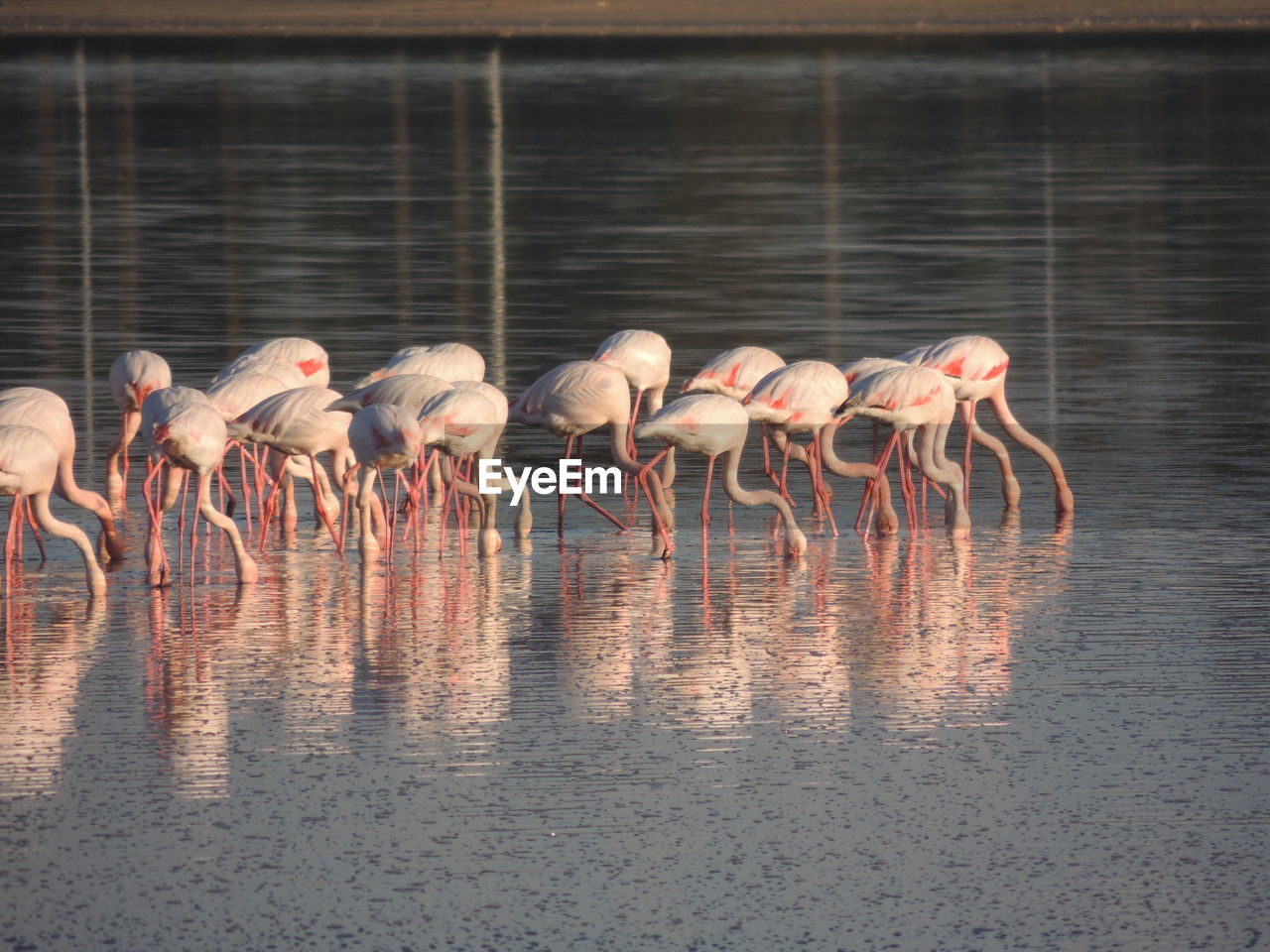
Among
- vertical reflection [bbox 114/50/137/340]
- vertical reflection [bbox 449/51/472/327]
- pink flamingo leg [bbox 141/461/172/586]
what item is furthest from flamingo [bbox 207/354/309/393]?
vertical reflection [bbox 449/51/472/327]

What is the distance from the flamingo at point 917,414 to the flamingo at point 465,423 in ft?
5.00

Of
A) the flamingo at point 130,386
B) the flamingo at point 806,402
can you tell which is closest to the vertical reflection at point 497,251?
the flamingo at point 130,386

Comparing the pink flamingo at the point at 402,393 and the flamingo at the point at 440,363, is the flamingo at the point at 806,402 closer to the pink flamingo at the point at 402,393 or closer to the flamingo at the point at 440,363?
the pink flamingo at the point at 402,393

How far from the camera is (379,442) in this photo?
9.13m

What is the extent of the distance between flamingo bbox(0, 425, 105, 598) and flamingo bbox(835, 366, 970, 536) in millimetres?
3148

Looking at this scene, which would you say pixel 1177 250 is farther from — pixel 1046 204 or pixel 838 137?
pixel 838 137

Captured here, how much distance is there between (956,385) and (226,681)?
4.29 meters

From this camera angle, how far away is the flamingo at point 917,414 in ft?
32.7

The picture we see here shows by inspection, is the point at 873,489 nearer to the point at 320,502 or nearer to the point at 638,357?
the point at 638,357

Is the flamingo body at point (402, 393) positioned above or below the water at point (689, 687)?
above

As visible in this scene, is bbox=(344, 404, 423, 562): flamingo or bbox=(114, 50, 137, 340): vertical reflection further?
bbox=(114, 50, 137, 340): vertical reflection

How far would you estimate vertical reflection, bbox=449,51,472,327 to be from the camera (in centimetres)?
1864

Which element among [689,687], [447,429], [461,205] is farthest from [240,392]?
[461,205]

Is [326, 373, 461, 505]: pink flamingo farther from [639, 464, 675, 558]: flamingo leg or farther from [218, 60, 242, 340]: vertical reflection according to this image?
[218, 60, 242, 340]: vertical reflection
